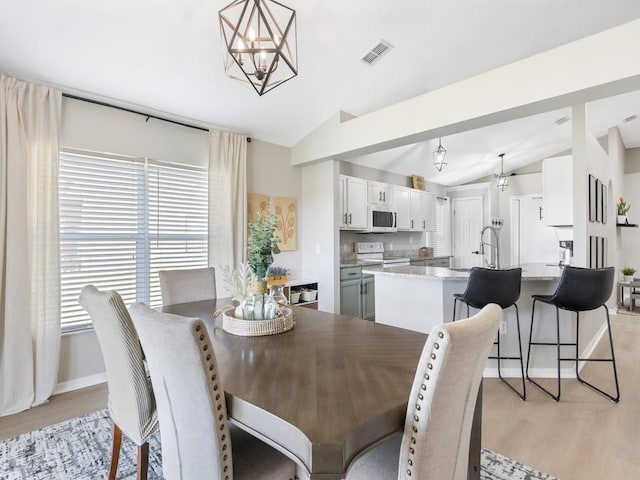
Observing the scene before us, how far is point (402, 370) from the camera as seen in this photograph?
4.02 ft

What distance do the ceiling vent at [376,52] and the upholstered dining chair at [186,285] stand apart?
2.32 metres

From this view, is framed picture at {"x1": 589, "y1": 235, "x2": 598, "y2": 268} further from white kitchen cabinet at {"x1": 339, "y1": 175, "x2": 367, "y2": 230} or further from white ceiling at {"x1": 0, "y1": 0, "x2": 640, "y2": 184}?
white kitchen cabinet at {"x1": 339, "y1": 175, "x2": 367, "y2": 230}

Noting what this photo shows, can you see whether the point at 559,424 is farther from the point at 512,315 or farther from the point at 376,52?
the point at 376,52

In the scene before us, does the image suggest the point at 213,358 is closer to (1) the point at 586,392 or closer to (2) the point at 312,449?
(2) the point at 312,449

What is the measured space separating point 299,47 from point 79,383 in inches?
135

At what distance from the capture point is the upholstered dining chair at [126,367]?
4.65 ft

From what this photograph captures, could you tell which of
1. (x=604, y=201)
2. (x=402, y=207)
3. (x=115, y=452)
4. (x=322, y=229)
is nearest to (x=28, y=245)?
(x=115, y=452)

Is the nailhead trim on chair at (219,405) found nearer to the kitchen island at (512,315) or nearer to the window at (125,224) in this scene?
the kitchen island at (512,315)

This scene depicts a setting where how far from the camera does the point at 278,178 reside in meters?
4.46

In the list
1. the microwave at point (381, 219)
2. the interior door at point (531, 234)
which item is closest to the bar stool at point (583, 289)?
the microwave at point (381, 219)

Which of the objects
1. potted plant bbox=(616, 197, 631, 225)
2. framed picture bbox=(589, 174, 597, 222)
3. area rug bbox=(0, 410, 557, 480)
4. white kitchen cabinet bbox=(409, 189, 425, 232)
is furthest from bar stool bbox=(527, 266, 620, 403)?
potted plant bbox=(616, 197, 631, 225)

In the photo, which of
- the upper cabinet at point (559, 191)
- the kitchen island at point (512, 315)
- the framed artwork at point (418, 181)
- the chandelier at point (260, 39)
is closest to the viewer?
the chandelier at point (260, 39)

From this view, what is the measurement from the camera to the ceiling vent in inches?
115

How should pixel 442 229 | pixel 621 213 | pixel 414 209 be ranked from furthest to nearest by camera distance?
pixel 442 229
pixel 414 209
pixel 621 213
